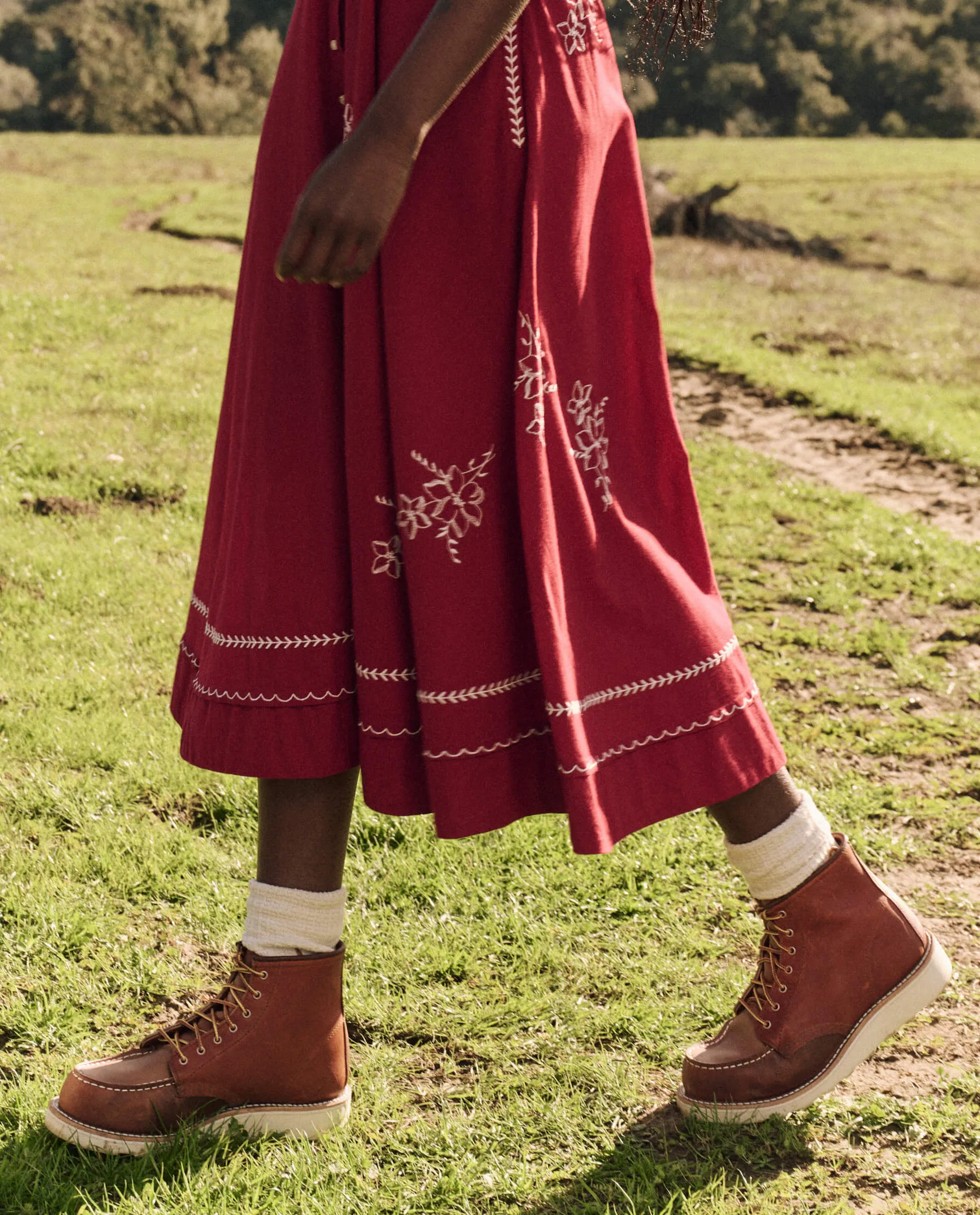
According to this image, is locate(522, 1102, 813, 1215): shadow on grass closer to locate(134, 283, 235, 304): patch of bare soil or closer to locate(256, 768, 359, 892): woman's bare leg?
locate(256, 768, 359, 892): woman's bare leg

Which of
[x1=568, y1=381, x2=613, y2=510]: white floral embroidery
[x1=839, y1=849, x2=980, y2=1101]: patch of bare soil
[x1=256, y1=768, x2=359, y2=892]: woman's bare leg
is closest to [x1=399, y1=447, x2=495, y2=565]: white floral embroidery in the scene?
→ [x1=568, y1=381, x2=613, y2=510]: white floral embroidery

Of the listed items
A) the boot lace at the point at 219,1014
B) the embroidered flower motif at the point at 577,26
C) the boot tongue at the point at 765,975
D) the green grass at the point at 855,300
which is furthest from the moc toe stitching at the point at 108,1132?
the green grass at the point at 855,300

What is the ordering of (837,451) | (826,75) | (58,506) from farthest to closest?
(826,75) < (837,451) < (58,506)

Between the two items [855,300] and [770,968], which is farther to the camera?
[855,300]

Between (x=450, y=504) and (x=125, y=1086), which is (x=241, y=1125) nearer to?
(x=125, y=1086)

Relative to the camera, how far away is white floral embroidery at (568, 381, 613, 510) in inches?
66.1

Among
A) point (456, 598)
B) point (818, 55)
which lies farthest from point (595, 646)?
point (818, 55)

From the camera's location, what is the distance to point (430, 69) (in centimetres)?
143

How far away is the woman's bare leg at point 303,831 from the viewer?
5.62ft

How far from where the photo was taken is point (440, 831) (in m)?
1.62

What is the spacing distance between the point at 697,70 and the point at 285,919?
173 ft

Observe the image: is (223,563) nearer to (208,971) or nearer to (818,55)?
(208,971)

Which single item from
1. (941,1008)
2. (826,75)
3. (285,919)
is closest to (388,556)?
(285,919)

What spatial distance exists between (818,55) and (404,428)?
56.6m
